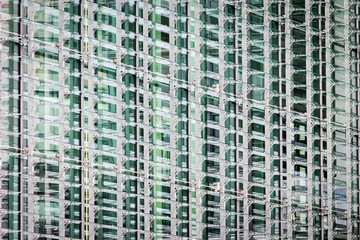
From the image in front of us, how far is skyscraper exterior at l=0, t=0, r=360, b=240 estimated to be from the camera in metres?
41.7

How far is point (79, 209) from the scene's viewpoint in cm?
4278

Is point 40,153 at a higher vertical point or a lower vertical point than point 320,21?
lower

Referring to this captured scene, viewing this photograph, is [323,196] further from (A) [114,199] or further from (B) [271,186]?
(A) [114,199]

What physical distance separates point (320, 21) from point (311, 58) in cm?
163

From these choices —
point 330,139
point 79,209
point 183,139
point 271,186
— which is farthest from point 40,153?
point 330,139

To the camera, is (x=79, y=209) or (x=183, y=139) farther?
(x=183, y=139)

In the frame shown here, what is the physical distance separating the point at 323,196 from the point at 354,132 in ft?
10.7

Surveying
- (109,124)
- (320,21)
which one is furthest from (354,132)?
(109,124)

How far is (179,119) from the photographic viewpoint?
151ft

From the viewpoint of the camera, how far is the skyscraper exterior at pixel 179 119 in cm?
4172

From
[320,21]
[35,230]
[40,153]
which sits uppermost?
[320,21]

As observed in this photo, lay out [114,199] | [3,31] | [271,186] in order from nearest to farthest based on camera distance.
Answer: [3,31] < [114,199] < [271,186]

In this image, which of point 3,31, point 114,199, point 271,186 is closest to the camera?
point 3,31

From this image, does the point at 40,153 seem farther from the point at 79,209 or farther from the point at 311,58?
the point at 311,58
